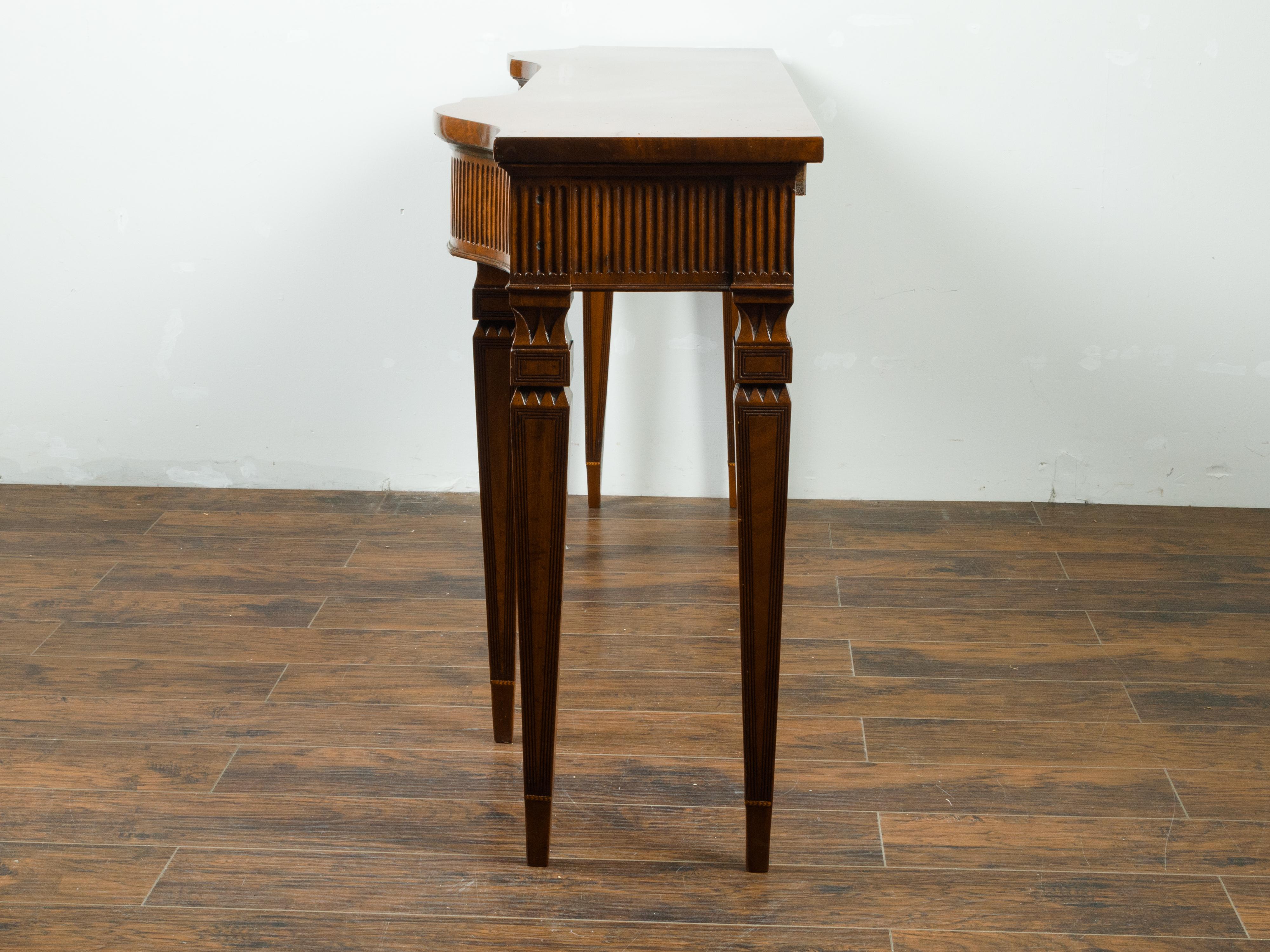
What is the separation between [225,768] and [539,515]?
0.58m

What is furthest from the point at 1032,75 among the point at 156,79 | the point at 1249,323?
the point at 156,79

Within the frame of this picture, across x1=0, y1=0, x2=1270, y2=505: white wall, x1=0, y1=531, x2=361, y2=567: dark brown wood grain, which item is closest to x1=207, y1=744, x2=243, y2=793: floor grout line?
x1=0, y1=531, x2=361, y2=567: dark brown wood grain

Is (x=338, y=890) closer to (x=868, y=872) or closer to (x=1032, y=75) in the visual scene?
(x=868, y=872)

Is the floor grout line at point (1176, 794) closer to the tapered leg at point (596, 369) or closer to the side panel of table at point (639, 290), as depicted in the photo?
the side panel of table at point (639, 290)

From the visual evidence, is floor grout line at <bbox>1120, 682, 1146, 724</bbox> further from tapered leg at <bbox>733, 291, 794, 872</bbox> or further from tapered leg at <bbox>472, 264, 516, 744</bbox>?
tapered leg at <bbox>472, 264, 516, 744</bbox>

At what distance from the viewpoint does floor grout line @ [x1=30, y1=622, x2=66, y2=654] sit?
1769 millimetres

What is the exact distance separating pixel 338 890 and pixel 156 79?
1.52 metres

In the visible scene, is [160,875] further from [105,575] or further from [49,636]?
[105,575]

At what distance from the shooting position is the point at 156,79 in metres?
2.17

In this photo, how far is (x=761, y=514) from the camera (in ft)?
3.82

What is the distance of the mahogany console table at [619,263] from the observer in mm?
1071

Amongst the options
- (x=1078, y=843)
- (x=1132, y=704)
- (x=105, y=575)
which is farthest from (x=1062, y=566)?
(x=105, y=575)

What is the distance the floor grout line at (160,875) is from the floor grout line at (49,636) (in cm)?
58

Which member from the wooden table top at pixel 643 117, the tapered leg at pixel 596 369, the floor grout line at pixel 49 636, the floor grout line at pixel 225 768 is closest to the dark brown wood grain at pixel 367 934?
the floor grout line at pixel 225 768
